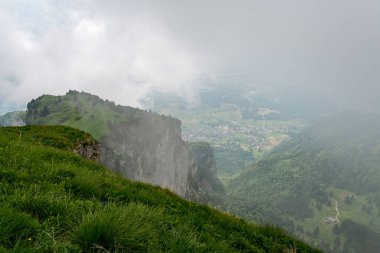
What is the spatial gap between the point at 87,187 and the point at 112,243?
22.0 feet

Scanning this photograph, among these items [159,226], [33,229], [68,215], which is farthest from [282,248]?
[33,229]

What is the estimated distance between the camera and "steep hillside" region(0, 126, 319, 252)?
800cm

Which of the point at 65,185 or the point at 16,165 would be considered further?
the point at 16,165

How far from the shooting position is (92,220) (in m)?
8.20

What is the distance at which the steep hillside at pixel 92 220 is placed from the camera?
26.2ft

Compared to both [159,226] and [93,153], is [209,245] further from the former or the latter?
[93,153]

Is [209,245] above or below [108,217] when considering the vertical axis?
below

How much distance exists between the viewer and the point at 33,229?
841cm

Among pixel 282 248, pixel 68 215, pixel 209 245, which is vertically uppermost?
pixel 68 215

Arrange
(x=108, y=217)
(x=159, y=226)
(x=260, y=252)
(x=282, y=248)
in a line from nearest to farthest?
(x=108, y=217)
(x=159, y=226)
(x=260, y=252)
(x=282, y=248)

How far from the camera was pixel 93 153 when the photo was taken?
44.4 metres

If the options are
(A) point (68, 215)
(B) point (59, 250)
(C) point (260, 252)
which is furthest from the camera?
(C) point (260, 252)

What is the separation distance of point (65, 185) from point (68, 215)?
4703 mm

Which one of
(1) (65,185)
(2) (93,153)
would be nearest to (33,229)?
(1) (65,185)
